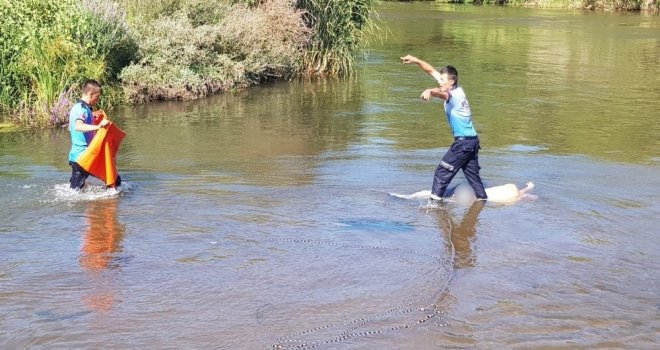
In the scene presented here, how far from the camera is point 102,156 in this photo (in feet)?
29.2

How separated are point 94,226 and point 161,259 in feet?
4.68

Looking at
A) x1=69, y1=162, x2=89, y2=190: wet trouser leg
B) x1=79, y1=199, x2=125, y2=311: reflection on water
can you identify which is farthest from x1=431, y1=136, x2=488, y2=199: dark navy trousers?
x1=69, y1=162, x2=89, y2=190: wet trouser leg

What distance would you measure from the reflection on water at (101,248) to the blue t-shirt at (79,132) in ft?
2.08

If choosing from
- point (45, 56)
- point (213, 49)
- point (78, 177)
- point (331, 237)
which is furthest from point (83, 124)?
point (213, 49)

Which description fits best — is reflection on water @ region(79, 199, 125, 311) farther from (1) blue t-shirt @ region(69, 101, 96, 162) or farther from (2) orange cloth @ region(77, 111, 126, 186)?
(1) blue t-shirt @ region(69, 101, 96, 162)

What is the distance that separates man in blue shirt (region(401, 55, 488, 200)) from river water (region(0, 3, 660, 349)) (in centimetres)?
35

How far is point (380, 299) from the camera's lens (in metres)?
5.84

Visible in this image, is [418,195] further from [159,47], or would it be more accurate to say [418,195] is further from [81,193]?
[159,47]

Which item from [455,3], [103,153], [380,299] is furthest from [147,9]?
[455,3]

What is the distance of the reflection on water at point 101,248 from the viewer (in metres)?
5.86

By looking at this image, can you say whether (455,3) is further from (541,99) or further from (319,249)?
(319,249)

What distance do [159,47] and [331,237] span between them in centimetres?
1116

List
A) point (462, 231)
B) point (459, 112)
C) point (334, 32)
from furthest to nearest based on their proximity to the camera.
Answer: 1. point (334, 32)
2. point (459, 112)
3. point (462, 231)

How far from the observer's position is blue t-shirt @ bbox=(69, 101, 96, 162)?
28.2 feet
